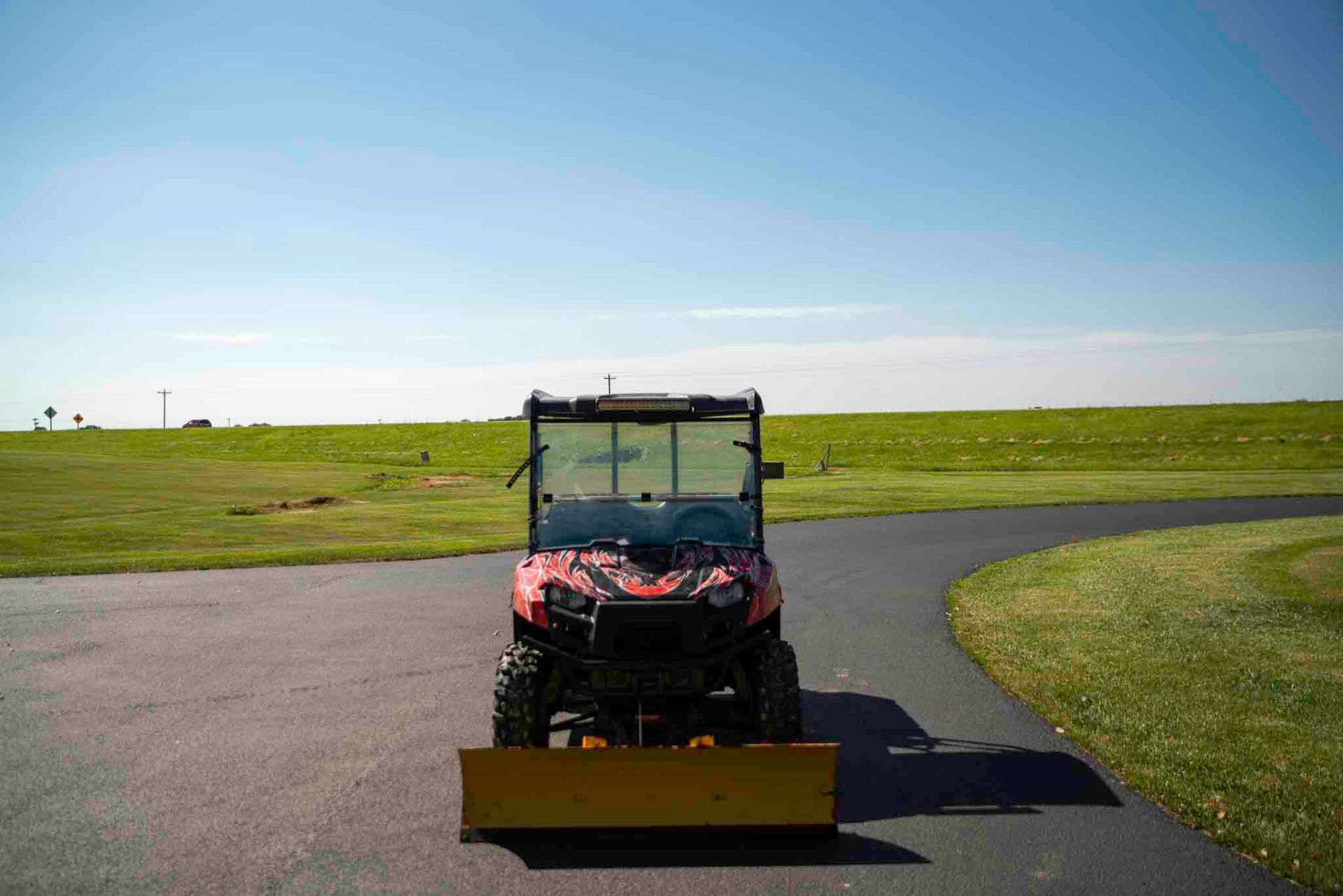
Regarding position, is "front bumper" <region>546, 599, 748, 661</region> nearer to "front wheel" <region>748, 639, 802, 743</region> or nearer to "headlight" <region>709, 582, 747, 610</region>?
"headlight" <region>709, 582, 747, 610</region>

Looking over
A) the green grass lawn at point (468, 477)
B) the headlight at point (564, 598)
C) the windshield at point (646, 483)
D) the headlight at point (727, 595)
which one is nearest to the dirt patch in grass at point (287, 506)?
the green grass lawn at point (468, 477)

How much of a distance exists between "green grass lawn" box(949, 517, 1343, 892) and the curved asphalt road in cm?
34

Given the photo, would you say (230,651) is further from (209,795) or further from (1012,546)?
(1012,546)

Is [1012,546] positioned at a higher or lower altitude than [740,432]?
lower

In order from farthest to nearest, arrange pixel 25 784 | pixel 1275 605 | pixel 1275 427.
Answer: pixel 1275 427 → pixel 1275 605 → pixel 25 784

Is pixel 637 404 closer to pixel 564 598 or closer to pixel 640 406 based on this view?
pixel 640 406

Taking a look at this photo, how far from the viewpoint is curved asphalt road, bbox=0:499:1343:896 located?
5266mm

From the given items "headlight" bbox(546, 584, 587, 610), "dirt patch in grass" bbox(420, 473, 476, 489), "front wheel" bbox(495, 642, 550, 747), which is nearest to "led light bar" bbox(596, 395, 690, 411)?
"headlight" bbox(546, 584, 587, 610)

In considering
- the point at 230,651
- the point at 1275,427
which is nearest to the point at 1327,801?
the point at 230,651

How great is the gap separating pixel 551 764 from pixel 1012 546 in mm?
16466

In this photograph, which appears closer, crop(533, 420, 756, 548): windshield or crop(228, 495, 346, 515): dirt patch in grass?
crop(533, 420, 756, 548): windshield

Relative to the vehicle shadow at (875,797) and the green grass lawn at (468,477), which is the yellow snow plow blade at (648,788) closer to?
the vehicle shadow at (875,797)

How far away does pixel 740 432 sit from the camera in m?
7.40

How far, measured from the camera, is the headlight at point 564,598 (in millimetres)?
6285
